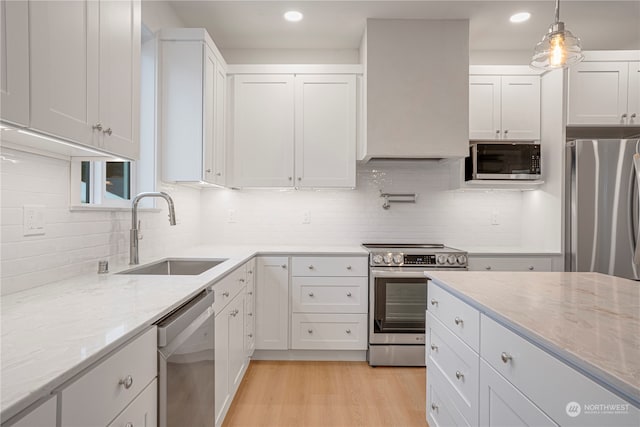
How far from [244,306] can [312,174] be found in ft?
4.31

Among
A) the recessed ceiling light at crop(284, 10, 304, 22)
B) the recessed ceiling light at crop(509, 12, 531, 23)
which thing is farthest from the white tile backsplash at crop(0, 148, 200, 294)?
the recessed ceiling light at crop(509, 12, 531, 23)

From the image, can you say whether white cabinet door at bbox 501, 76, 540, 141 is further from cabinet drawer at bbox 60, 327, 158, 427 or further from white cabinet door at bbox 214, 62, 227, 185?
cabinet drawer at bbox 60, 327, 158, 427

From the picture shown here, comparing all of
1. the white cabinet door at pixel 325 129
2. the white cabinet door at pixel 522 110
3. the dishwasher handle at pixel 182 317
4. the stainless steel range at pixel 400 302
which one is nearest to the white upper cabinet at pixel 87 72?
the dishwasher handle at pixel 182 317

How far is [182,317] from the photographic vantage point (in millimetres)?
1324

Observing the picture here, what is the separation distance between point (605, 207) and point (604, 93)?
101 cm

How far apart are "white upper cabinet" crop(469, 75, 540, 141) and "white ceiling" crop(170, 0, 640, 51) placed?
17.8 inches

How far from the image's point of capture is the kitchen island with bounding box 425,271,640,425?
824 millimetres

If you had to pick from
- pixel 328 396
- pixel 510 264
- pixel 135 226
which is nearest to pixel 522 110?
pixel 510 264

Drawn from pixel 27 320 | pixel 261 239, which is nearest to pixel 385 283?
pixel 261 239

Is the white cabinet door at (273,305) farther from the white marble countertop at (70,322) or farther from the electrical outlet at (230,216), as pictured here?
the white marble countertop at (70,322)

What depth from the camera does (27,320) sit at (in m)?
1.06

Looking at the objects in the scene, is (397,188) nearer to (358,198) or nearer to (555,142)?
(358,198)

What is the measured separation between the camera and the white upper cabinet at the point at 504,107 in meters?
3.25

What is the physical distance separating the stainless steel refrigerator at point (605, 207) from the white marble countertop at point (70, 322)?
2899mm
